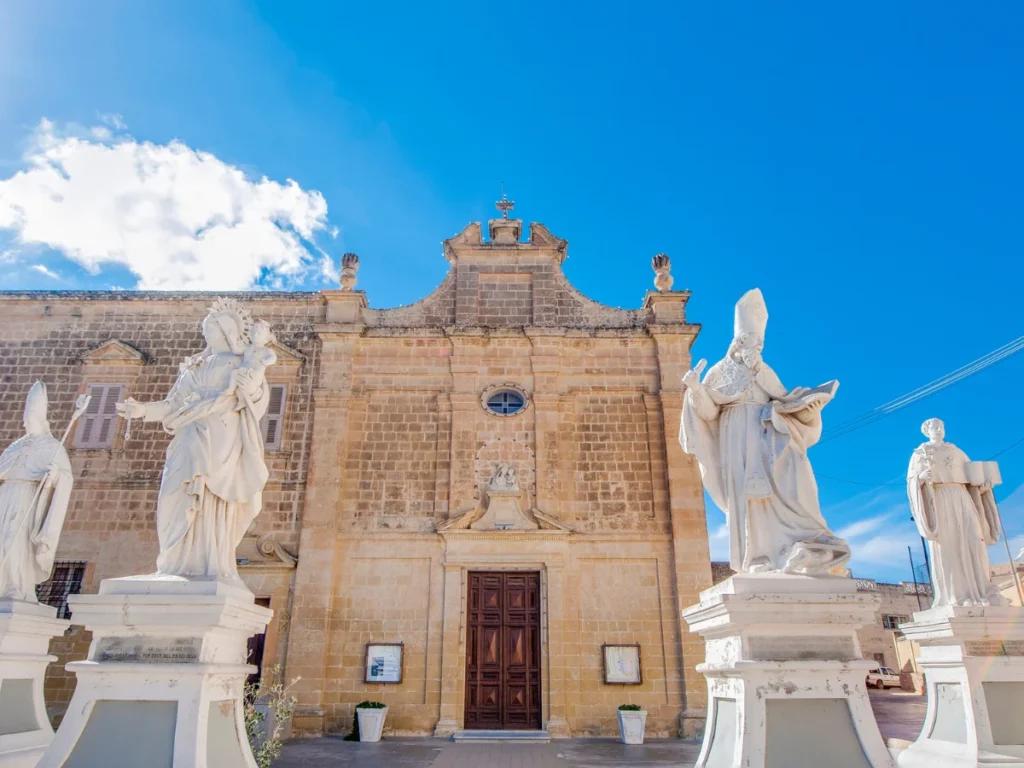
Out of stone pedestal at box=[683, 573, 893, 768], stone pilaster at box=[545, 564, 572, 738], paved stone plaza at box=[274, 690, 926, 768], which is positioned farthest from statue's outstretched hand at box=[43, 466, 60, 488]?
stone pilaster at box=[545, 564, 572, 738]

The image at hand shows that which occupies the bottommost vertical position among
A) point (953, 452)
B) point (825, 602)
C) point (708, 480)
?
point (825, 602)

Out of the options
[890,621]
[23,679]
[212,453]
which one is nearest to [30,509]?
[23,679]

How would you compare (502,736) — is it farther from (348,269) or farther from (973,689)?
(348,269)

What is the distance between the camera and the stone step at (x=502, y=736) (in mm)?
11584

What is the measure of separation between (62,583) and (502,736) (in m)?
8.71

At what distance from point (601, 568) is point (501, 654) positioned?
2440 mm

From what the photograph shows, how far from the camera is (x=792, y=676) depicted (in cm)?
421

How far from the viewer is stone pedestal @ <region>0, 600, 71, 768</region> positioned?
639 cm

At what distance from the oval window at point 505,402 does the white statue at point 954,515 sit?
810 cm

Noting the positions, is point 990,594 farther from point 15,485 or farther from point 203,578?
point 15,485

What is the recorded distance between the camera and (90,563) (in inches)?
518

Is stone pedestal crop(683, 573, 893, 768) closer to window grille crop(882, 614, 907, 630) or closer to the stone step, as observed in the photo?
the stone step

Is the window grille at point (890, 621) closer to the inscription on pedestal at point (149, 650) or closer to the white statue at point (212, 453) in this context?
the white statue at point (212, 453)

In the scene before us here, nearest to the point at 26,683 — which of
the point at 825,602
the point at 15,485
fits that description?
the point at 15,485
